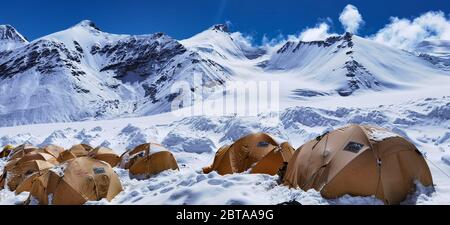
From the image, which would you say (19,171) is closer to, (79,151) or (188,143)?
(79,151)

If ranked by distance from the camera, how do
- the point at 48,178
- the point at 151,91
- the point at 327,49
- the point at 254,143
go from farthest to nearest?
the point at 327,49 < the point at 151,91 < the point at 254,143 < the point at 48,178

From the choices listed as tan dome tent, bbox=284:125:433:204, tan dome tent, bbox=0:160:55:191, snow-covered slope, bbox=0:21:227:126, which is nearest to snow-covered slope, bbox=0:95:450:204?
tan dome tent, bbox=284:125:433:204

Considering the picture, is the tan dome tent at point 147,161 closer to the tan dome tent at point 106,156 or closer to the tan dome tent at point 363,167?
the tan dome tent at point 106,156

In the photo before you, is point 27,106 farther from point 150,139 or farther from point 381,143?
point 381,143

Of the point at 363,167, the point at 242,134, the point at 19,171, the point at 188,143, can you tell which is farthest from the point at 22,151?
the point at 363,167

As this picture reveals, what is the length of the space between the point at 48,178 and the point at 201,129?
94.3 feet

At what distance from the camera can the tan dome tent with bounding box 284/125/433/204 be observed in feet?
31.9

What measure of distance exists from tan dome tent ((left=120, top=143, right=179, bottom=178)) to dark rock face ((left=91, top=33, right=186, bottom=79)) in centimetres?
13395

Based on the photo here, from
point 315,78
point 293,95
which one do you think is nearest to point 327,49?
point 315,78

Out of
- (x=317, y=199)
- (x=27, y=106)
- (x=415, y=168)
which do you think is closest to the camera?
(x=317, y=199)

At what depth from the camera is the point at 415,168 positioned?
10391mm

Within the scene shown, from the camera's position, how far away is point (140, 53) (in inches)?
6698

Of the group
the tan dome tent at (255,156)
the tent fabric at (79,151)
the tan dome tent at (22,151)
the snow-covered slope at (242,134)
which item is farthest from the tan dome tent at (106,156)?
the tan dome tent at (255,156)
